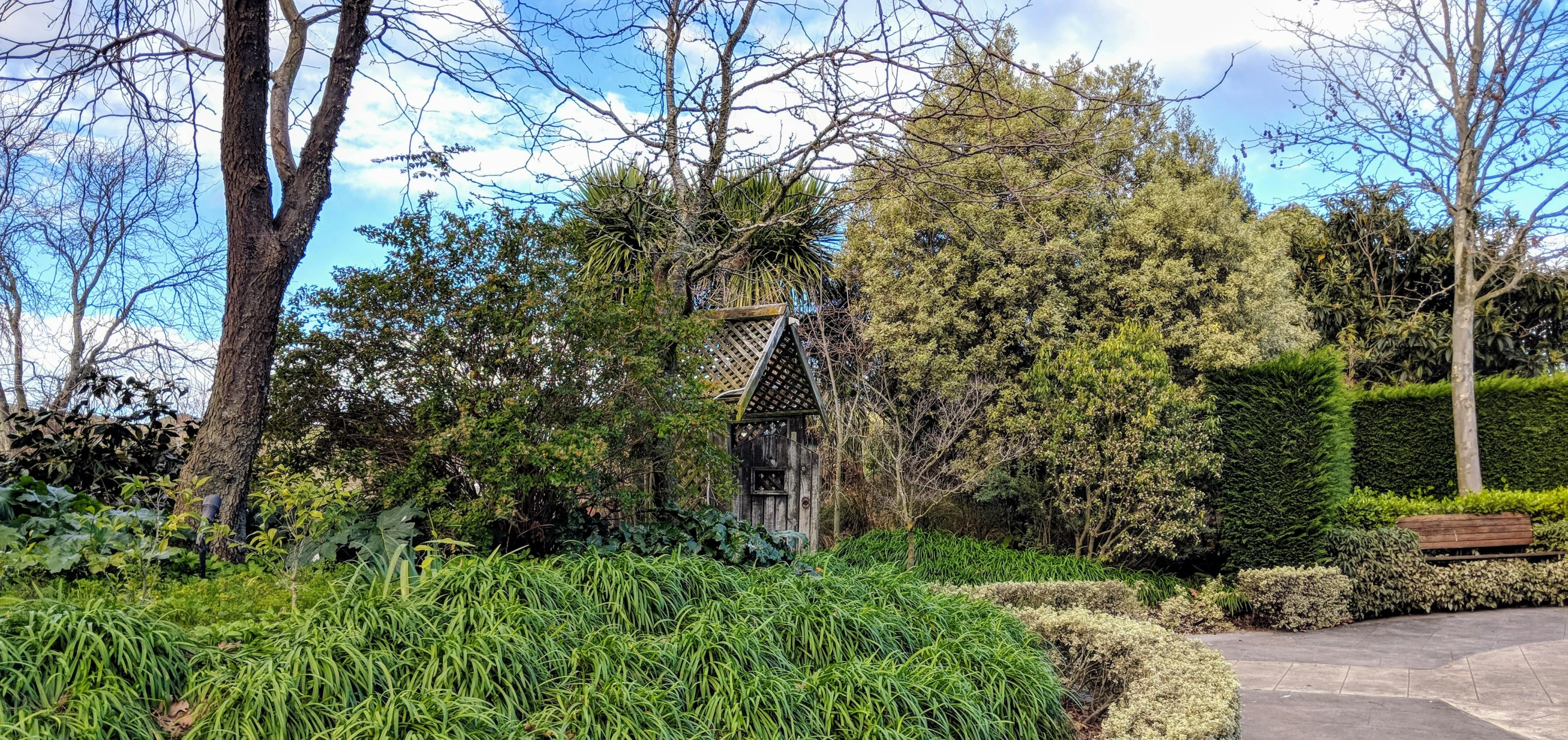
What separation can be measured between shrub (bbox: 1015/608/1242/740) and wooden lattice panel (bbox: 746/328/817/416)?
3475 millimetres

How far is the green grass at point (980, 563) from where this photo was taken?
10.6 meters

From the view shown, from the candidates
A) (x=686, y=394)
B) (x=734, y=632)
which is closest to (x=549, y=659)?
(x=734, y=632)

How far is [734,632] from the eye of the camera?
3990 millimetres

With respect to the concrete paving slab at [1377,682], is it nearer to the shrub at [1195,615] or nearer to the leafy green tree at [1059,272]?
the shrub at [1195,615]

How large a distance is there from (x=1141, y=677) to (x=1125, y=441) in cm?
658

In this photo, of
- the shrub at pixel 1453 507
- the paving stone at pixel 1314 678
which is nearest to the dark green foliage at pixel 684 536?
the paving stone at pixel 1314 678

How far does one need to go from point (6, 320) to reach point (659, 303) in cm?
1006

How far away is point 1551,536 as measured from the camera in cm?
1055

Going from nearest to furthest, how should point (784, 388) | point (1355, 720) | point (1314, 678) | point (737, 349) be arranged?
point (1355, 720) → point (1314, 678) → point (737, 349) → point (784, 388)

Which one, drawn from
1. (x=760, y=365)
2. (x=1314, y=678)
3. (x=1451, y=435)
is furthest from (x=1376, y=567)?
(x=760, y=365)

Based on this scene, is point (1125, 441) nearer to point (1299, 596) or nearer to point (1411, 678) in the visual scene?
point (1299, 596)

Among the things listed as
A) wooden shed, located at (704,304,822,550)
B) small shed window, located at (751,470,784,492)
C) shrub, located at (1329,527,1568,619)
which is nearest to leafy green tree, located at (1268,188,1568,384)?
shrub, located at (1329,527,1568,619)

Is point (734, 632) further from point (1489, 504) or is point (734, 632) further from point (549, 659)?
point (1489, 504)

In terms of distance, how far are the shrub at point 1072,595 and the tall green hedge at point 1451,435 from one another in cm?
747
